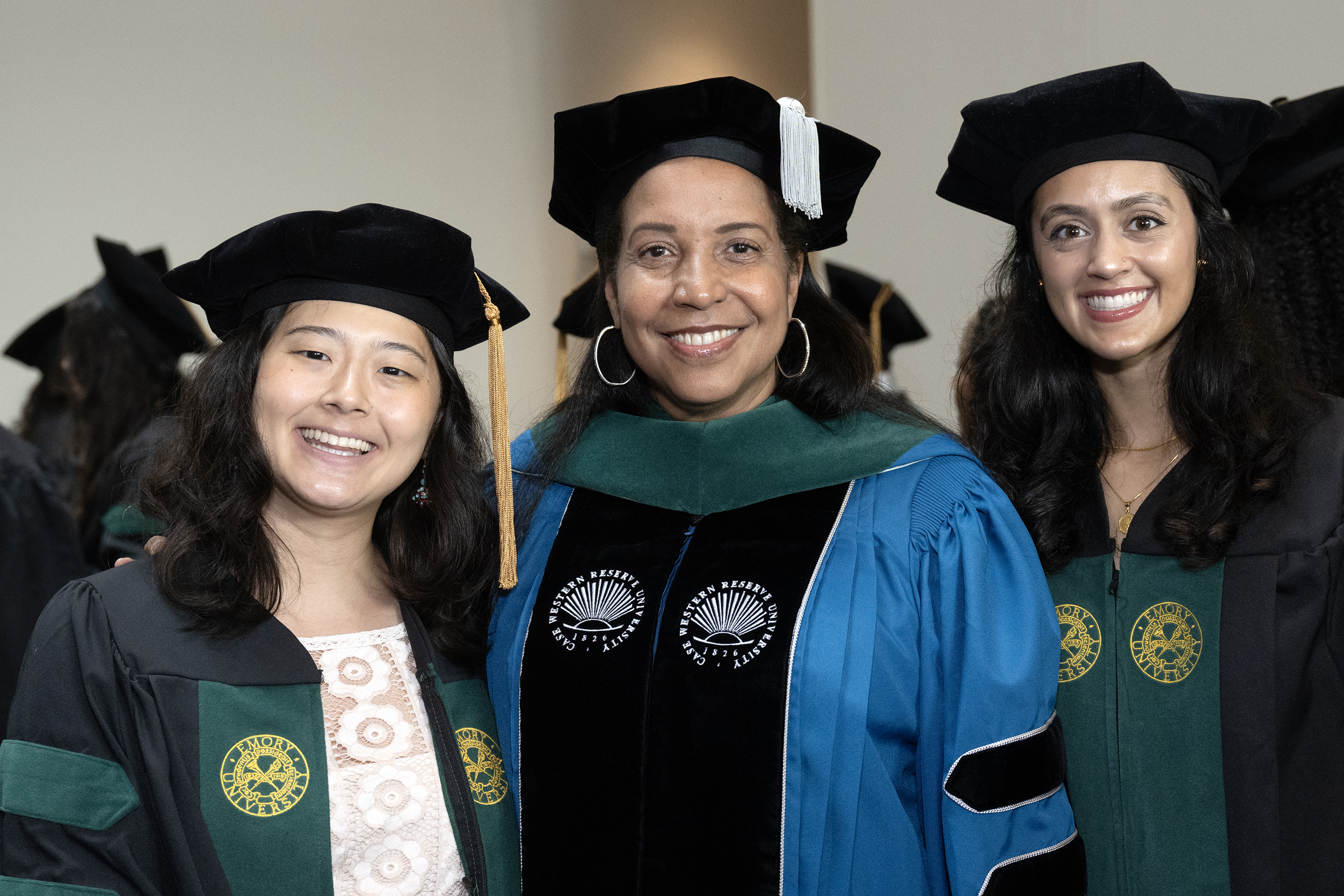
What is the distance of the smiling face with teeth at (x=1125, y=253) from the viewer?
1935mm

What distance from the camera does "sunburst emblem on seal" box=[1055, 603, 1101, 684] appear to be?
1915 millimetres

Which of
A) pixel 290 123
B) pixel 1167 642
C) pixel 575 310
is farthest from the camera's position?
pixel 290 123

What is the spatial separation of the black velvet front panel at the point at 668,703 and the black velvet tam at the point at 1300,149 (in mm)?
1149

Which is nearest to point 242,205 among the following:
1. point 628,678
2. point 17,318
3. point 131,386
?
point 17,318

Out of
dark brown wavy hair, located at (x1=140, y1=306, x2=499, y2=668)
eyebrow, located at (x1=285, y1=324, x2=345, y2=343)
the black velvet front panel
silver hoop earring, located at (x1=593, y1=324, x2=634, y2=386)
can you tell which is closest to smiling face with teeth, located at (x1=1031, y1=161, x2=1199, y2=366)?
the black velvet front panel

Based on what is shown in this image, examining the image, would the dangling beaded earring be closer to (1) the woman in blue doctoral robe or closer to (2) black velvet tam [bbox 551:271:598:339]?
(1) the woman in blue doctoral robe

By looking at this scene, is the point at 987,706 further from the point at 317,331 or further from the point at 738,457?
the point at 317,331

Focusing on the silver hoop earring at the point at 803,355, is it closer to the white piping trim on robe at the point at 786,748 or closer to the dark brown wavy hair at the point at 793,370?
the dark brown wavy hair at the point at 793,370

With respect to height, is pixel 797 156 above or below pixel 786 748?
above

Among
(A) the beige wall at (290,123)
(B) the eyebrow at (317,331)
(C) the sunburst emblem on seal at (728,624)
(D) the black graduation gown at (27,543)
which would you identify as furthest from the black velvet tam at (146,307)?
(C) the sunburst emblem on seal at (728,624)

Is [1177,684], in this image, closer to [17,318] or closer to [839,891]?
[839,891]

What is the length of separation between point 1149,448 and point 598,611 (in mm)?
999

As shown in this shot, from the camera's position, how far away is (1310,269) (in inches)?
93.0

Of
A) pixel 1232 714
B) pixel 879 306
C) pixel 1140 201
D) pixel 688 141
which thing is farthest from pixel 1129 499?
pixel 879 306
